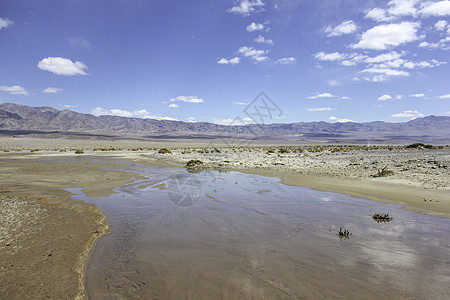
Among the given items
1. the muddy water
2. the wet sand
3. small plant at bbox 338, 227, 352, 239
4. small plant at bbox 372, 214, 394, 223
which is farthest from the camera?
small plant at bbox 372, 214, 394, 223

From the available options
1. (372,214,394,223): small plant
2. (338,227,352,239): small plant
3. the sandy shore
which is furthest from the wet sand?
(372,214,394,223): small plant

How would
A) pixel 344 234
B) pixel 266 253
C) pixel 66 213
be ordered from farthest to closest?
pixel 66 213
pixel 344 234
pixel 266 253

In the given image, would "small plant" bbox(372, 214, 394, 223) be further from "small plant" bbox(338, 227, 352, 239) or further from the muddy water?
"small plant" bbox(338, 227, 352, 239)

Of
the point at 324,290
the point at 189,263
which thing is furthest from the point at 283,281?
the point at 189,263

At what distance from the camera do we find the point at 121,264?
510 centimetres

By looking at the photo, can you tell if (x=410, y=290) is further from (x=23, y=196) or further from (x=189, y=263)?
(x=23, y=196)

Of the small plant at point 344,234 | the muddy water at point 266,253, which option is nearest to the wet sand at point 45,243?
the muddy water at point 266,253

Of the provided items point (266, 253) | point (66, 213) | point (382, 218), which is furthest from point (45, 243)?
point (382, 218)

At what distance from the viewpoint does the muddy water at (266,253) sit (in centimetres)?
431

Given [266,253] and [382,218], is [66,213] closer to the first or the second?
[266,253]

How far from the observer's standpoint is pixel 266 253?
5.67 meters

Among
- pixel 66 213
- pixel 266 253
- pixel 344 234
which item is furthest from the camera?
pixel 66 213

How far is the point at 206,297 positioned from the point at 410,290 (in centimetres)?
346

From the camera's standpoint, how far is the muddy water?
431 centimetres
